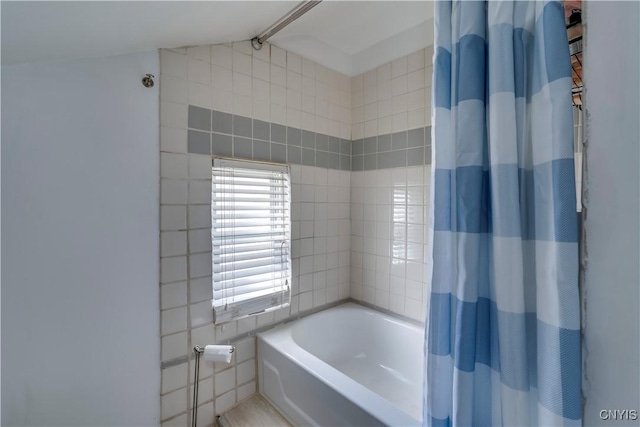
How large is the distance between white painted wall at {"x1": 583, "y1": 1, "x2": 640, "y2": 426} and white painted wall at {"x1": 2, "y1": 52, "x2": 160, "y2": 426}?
4.90 feet

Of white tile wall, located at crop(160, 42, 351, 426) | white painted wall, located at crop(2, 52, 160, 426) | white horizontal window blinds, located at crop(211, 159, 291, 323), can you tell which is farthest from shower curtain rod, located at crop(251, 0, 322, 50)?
white horizontal window blinds, located at crop(211, 159, 291, 323)

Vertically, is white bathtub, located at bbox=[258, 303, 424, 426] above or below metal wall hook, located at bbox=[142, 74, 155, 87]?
below

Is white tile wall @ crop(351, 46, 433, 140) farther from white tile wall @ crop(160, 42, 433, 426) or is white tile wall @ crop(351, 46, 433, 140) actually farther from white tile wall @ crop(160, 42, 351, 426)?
white tile wall @ crop(160, 42, 351, 426)

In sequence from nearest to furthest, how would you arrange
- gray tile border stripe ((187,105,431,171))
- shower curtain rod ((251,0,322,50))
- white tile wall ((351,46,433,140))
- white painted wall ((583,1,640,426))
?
white painted wall ((583,1,640,426))
shower curtain rod ((251,0,322,50))
gray tile border stripe ((187,105,431,171))
white tile wall ((351,46,433,140))

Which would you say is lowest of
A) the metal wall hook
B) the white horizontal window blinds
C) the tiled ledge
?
the tiled ledge

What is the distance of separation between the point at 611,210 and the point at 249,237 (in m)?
1.52

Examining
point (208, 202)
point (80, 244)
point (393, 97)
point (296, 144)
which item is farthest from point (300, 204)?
point (80, 244)

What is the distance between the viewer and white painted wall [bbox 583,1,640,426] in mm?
346

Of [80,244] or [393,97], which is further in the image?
[393,97]

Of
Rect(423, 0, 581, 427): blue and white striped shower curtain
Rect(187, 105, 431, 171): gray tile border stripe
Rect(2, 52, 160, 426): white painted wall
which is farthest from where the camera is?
Rect(187, 105, 431, 171): gray tile border stripe

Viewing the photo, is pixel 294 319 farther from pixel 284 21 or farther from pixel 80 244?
pixel 284 21

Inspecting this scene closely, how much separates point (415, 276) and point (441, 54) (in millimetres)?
1438

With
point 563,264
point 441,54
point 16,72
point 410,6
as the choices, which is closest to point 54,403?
point 16,72

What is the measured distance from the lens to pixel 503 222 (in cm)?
59
